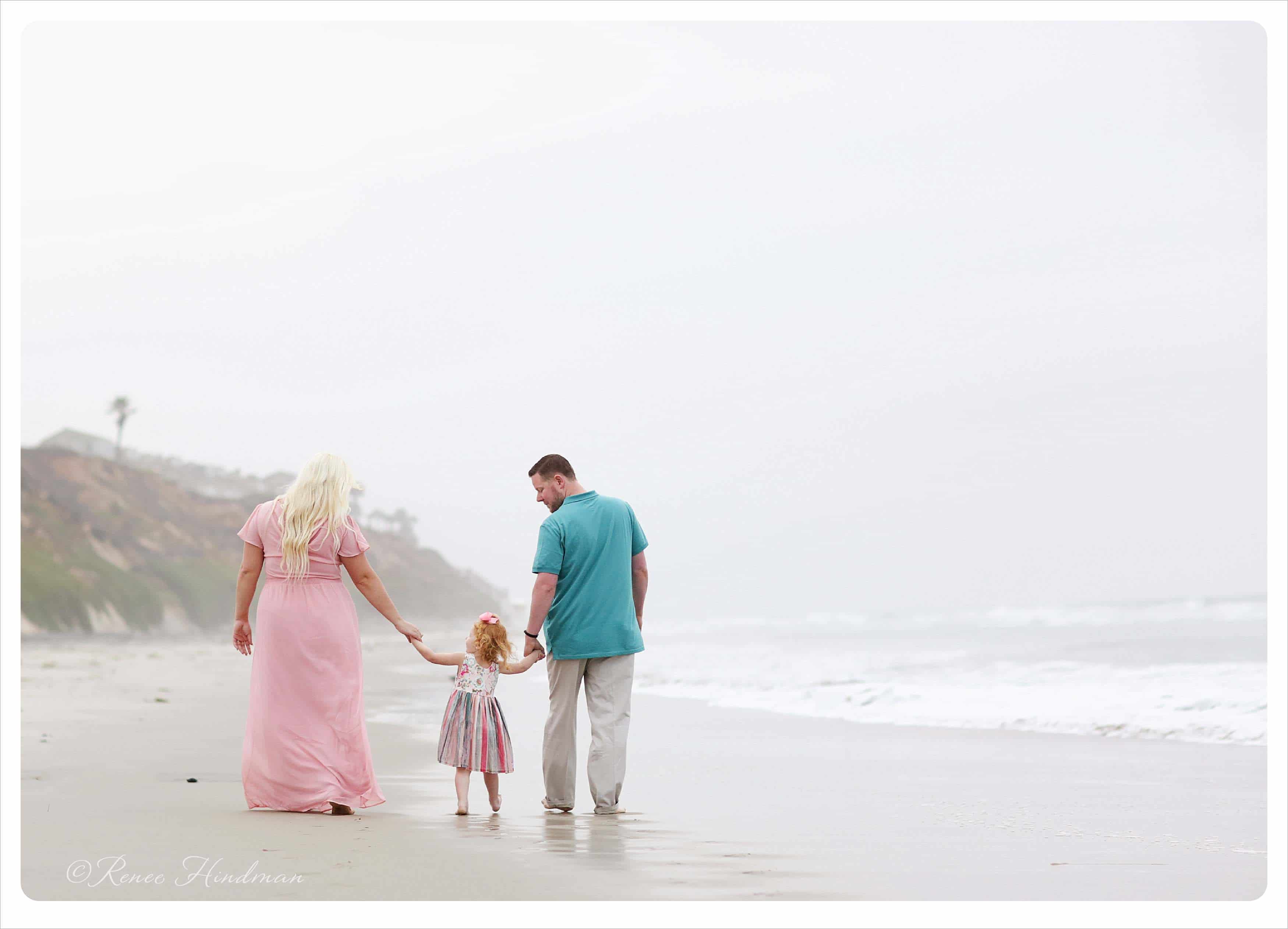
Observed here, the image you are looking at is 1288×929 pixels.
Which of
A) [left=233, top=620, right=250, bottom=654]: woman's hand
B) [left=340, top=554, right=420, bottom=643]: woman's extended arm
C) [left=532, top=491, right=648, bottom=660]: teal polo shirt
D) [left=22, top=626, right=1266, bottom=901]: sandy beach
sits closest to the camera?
[left=22, top=626, right=1266, bottom=901]: sandy beach

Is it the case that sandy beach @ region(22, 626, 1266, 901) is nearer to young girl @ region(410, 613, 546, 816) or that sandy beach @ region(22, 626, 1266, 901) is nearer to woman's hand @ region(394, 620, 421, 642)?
young girl @ region(410, 613, 546, 816)

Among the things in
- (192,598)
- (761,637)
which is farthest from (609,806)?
(192,598)

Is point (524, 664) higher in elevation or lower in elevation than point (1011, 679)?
higher

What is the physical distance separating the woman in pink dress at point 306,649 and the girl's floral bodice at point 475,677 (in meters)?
0.36

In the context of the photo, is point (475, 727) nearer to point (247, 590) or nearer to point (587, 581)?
point (587, 581)

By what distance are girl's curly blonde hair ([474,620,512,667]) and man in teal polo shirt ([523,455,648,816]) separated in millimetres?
158

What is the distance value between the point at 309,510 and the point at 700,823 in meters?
2.28

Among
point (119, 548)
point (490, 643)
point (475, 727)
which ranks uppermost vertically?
point (490, 643)

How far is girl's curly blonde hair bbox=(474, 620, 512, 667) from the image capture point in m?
5.73

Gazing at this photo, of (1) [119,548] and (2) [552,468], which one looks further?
(1) [119,548]

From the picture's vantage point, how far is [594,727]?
598 centimetres

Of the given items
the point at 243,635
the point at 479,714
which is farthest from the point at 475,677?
the point at 243,635

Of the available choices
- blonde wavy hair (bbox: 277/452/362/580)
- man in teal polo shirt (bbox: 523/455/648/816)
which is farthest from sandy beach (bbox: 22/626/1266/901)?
blonde wavy hair (bbox: 277/452/362/580)

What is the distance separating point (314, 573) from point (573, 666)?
4.42 feet
